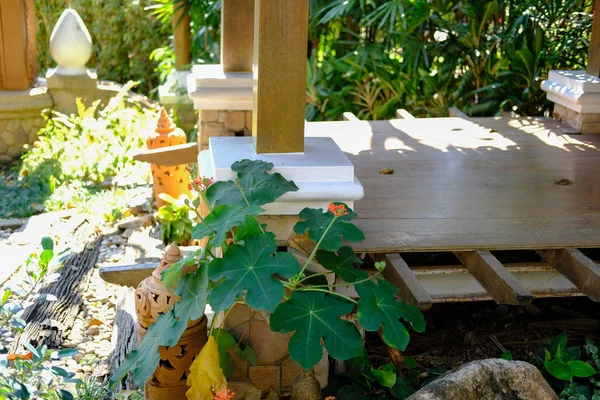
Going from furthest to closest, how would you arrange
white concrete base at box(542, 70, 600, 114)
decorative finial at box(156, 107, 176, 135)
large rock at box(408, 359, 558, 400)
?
decorative finial at box(156, 107, 176, 135) < white concrete base at box(542, 70, 600, 114) < large rock at box(408, 359, 558, 400)

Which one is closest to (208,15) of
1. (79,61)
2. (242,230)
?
(79,61)

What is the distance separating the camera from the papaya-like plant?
8.61ft

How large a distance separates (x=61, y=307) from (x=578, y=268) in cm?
275

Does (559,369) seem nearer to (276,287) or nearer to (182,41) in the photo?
(276,287)

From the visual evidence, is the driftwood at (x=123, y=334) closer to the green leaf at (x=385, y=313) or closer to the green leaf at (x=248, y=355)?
the green leaf at (x=248, y=355)

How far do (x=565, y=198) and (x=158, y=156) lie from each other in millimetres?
2804

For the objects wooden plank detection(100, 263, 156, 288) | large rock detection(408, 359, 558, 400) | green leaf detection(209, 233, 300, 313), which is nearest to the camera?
green leaf detection(209, 233, 300, 313)

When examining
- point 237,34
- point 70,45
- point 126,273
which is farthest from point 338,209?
point 70,45

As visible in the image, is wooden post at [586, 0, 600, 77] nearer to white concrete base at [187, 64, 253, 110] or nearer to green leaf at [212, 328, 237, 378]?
white concrete base at [187, 64, 253, 110]

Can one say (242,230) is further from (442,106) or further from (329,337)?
(442,106)

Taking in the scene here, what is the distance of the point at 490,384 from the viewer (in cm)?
279

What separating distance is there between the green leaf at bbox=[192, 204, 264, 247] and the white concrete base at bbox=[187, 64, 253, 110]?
2.32m

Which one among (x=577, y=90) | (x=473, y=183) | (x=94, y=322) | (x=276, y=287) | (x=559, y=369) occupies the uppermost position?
(x=577, y=90)

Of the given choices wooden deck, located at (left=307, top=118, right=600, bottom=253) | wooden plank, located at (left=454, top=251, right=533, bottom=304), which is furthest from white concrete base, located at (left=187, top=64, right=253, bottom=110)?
wooden plank, located at (left=454, top=251, right=533, bottom=304)
